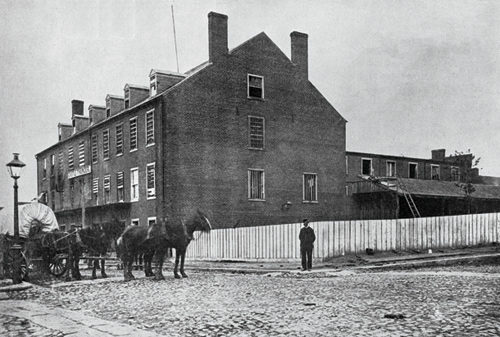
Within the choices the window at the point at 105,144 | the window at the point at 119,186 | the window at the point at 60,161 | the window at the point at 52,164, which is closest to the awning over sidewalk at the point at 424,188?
the window at the point at 119,186

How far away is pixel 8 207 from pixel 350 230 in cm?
1232

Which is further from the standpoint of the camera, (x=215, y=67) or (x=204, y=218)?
(x=215, y=67)

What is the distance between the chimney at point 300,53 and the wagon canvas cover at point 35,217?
2037 cm

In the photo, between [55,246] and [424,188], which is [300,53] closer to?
[424,188]

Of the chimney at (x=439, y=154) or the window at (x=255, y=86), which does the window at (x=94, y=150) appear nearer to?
the window at (x=255, y=86)

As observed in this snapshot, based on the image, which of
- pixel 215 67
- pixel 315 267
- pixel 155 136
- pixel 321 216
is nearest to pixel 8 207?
pixel 315 267

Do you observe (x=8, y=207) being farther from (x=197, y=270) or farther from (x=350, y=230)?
(x=350, y=230)

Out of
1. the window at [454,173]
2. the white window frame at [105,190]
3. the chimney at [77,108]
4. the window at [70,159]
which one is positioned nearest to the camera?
the white window frame at [105,190]

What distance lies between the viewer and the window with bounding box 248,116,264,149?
3216 centimetres

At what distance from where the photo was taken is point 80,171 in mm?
39594

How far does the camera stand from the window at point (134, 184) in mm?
32550

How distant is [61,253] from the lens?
17266 millimetres

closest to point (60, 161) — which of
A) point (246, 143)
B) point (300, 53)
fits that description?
point (246, 143)

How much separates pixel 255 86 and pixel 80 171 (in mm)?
14824
